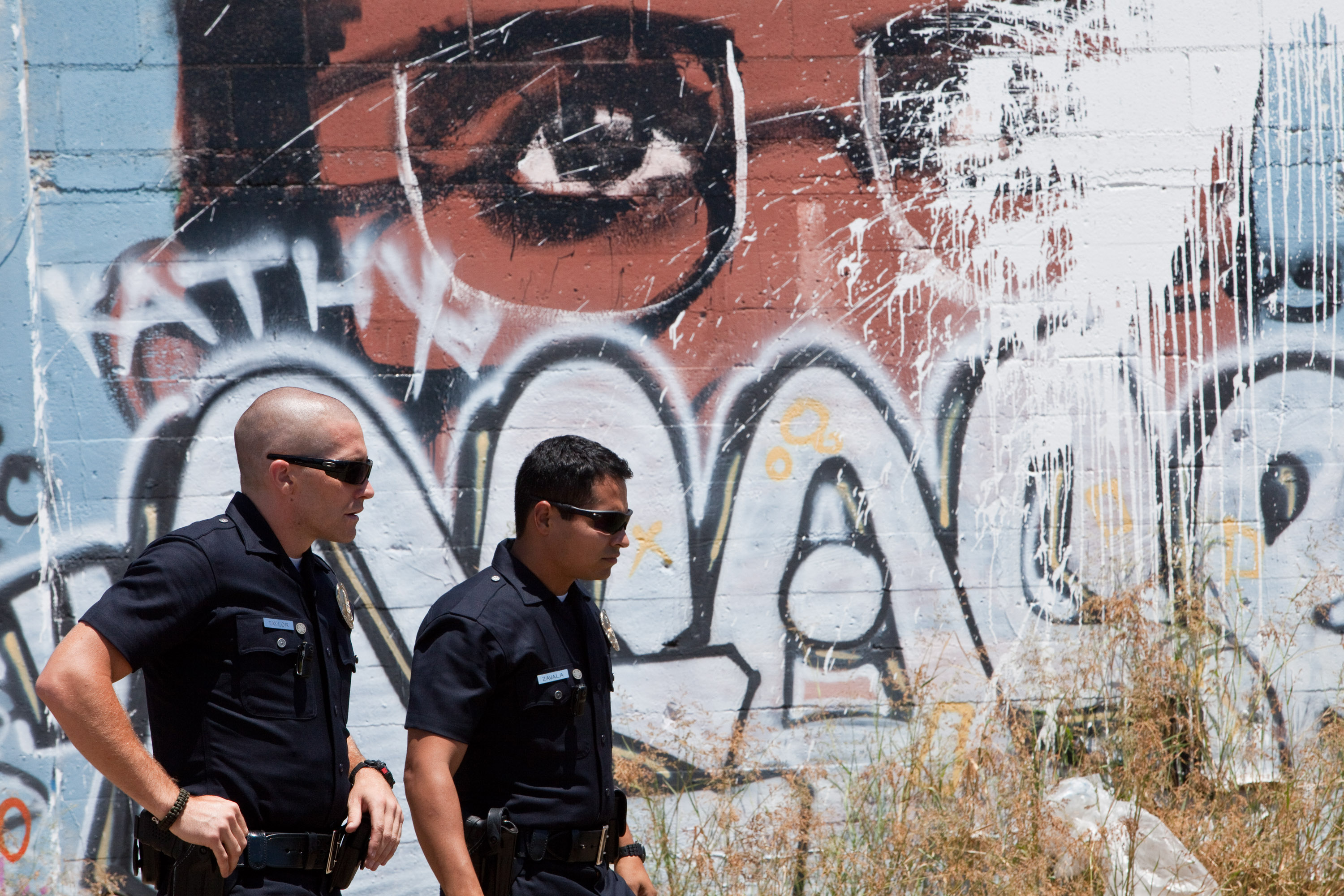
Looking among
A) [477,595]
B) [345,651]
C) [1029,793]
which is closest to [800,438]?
[1029,793]

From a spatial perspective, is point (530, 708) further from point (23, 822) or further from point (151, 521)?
point (23, 822)

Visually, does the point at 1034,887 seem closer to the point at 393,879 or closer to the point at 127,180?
the point at 393,879

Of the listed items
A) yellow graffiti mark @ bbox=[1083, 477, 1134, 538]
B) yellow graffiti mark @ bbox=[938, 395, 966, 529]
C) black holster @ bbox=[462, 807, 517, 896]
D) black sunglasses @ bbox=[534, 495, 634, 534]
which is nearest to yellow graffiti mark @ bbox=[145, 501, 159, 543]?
black sunglasses @ bbox=[534, 495, 634, 534]

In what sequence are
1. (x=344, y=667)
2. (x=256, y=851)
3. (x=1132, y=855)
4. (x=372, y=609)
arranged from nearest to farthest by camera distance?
(x=256, y=851)
(x=344, y=667)
(x=1132, y=855)
(x=372, y=609)

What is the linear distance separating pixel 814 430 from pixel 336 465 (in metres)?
2.07

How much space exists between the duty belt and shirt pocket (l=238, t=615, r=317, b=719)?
0.22 metres

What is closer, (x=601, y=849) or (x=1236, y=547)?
(x=601, y=849)

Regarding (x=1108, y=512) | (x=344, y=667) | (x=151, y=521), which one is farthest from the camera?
(x=1108, y=512)

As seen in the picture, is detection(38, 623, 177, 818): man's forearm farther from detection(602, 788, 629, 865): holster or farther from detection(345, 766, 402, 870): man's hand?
detection(602, 788, 629, 865): holster

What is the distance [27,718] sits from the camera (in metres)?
3.53

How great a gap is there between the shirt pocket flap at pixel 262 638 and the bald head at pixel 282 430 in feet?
0.95

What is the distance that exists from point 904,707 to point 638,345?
5.29 feet

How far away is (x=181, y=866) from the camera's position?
1.94m

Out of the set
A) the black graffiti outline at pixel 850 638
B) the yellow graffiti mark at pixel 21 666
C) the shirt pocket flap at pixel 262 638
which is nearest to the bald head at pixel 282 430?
the shirt pocket flap at pixel 262 638
